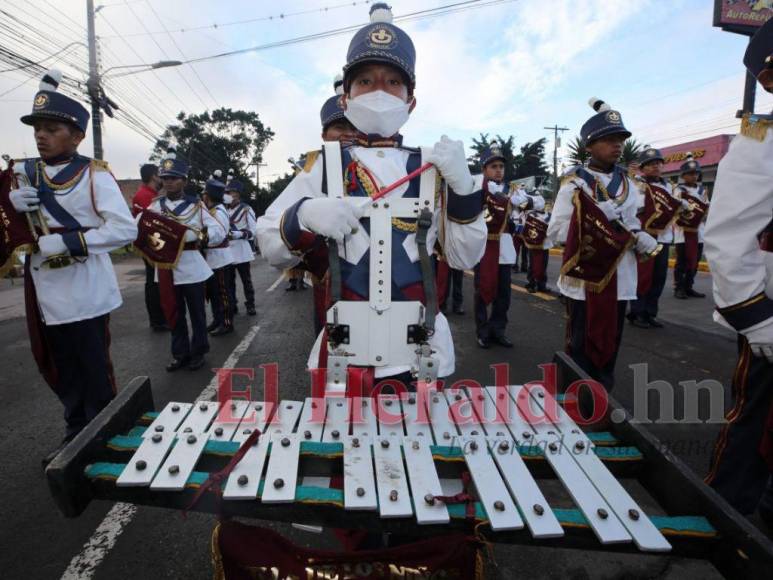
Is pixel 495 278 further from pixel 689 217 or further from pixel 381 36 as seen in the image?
pixel 689 217

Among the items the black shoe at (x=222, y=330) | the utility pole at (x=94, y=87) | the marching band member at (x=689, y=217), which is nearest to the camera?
the black shoe at (x=222, y=330)

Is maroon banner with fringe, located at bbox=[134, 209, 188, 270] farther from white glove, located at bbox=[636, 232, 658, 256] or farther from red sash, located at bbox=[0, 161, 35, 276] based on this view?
white glove, located at bbox=[636, 232, 658, 256]

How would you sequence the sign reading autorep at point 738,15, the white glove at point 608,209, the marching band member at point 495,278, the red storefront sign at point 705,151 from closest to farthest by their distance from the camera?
1. the white glove at point 608,209
2. the marching band member at point 495,278
3. the sign reading autorep at point 738,15
4. the red storefront sign at point 705,151

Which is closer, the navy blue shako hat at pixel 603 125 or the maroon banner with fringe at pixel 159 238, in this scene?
the navy blue shako hat at pixel 603 125

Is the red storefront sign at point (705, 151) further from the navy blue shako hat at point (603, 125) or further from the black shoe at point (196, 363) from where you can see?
the black shoe at point (196, 363)

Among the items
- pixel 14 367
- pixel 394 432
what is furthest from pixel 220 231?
pixel 394 432

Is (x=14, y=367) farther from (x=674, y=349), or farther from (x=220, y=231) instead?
(x=674, y=349)

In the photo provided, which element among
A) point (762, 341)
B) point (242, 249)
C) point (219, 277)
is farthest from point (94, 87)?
point (762, 341)

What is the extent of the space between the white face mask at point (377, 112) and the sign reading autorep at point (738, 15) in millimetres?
18880

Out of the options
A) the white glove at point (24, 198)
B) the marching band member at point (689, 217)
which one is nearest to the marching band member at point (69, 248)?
the white glove at point (24, 198)

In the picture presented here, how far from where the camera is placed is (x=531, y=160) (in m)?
49.1

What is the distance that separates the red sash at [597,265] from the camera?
337 centimetres

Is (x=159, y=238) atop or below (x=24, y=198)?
below

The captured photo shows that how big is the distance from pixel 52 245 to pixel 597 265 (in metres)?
3.76
